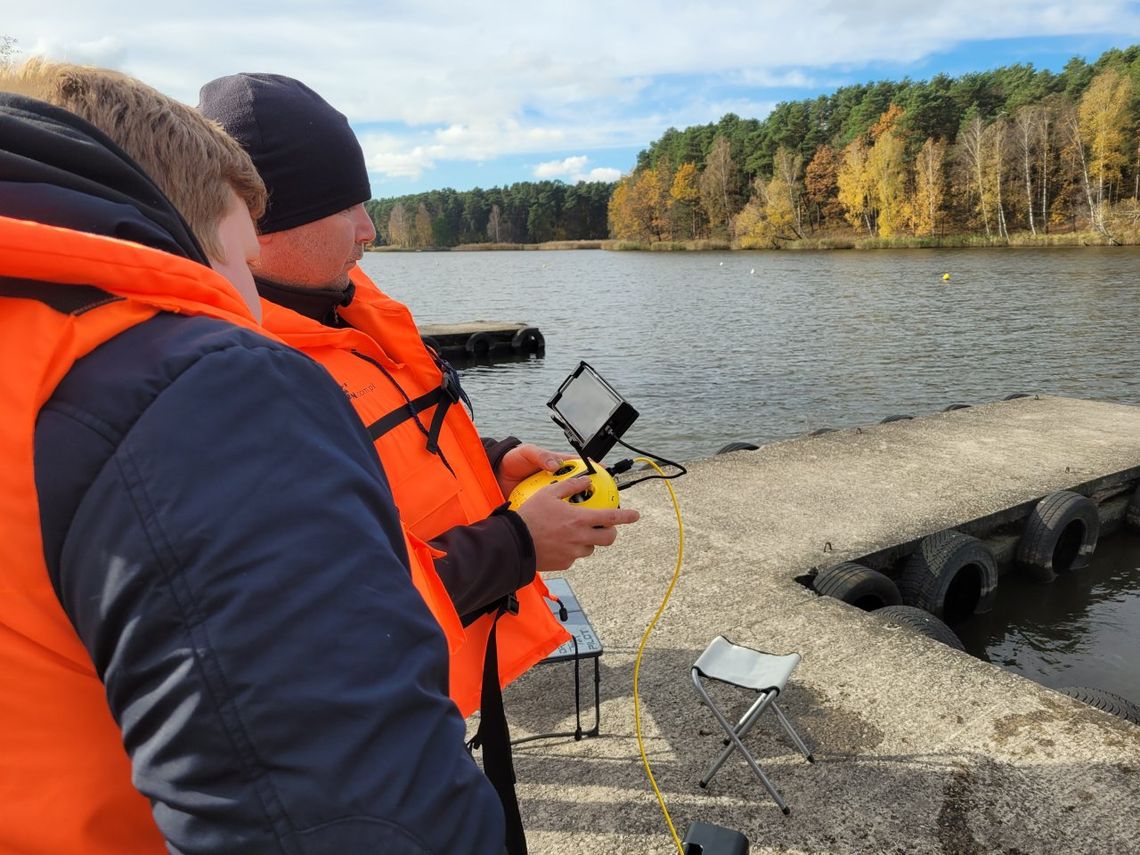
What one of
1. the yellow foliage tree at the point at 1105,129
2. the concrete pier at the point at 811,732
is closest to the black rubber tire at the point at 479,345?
the concrete pier at the point at 811,732

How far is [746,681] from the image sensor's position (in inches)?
147

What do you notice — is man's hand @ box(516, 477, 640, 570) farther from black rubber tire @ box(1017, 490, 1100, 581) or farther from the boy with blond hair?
black rubber tire @ box(1017, 490, 1100, 581)

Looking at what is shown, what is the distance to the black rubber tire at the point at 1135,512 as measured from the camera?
8.73m

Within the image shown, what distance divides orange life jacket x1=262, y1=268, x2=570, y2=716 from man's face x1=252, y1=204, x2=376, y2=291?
0.11 m

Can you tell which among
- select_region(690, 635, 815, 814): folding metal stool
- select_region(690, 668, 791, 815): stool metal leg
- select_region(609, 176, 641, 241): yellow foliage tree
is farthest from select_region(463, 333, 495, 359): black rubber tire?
select_region(609, 176, 641, 241): yellow foliage tree

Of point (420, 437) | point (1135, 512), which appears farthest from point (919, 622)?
point (1135, 512)

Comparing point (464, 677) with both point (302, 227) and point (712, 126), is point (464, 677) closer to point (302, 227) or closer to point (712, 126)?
point (302, 227)

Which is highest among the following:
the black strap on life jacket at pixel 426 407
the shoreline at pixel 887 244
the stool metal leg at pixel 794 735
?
the shoreline at pixel 887 244

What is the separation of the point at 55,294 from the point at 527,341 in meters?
26.2

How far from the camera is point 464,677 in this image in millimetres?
2137

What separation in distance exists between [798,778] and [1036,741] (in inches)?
49.0

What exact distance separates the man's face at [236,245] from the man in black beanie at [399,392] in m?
0.85

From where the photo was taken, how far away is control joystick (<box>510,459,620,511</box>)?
2330 millimetres

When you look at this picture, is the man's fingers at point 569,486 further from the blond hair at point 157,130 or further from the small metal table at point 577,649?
the small metal table at point 577,649
